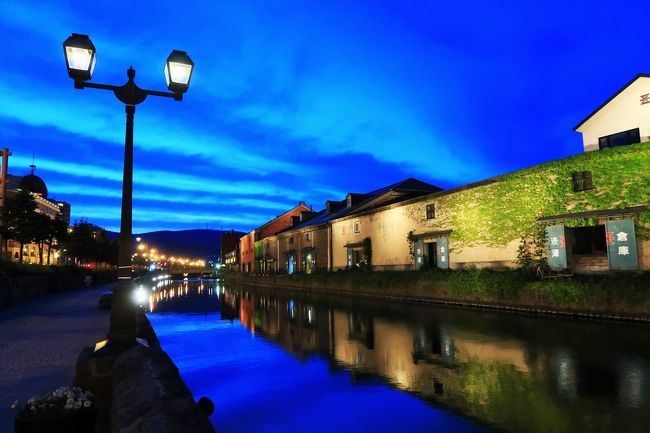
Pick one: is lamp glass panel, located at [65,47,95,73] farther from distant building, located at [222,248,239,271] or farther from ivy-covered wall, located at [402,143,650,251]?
distant building, located at [222,248,239,271]

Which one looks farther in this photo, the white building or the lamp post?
the white building

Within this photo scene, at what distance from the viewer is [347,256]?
3859cm

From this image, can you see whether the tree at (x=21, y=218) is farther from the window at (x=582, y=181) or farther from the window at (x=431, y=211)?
the window at (x=582, y=181)

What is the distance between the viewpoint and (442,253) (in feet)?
87.4

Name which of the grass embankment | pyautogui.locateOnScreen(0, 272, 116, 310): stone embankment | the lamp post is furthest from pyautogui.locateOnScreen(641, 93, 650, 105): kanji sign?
pyautogui.locateOnScreen(0, 272, 116, 310): stone embankment

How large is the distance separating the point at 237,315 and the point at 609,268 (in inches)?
622

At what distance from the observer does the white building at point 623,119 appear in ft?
79.6

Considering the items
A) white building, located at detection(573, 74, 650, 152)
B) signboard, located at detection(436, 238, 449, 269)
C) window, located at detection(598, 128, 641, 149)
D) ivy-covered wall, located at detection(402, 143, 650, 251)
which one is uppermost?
white building, located at detection(573, 74, 650, 152)

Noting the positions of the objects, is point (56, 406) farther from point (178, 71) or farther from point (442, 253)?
point (442, 253)

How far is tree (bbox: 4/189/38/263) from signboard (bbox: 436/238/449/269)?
107 ft

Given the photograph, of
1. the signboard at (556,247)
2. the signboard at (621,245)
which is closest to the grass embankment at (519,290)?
the signboard at (621,245)

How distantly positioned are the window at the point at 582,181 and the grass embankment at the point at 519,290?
14.3 feet

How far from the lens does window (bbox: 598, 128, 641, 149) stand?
24656 mm

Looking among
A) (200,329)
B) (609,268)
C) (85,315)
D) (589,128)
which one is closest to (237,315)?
(200,329)
